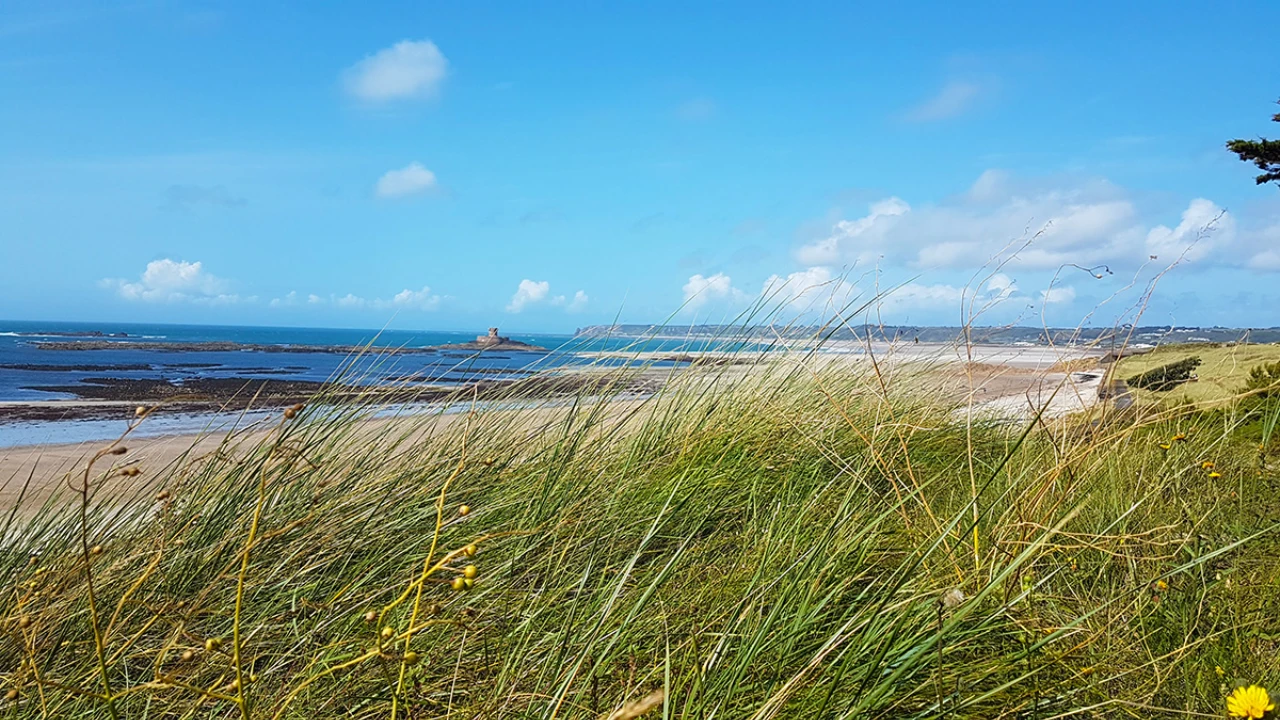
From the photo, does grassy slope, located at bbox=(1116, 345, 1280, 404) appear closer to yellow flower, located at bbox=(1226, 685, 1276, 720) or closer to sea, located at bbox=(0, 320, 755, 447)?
sea, located at bbox=(0, 320, 755, 447)

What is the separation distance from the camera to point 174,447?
10938mm

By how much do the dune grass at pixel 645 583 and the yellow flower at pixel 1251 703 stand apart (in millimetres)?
126

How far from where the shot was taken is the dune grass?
137cm

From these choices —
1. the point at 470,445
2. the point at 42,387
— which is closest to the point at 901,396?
the point at 470,445

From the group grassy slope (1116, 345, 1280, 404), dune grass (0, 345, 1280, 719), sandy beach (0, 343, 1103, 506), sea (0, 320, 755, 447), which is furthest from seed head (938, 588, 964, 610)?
grassy slope (1116, 345, 1280, 404)

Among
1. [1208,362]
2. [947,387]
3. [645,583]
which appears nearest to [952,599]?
[645,583]

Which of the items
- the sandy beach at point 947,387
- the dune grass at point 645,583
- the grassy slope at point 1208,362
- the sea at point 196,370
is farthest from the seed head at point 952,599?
the grassy slope at point 1208,362

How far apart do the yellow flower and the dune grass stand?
126 millimetres

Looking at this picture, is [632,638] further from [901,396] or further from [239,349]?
[239,349]

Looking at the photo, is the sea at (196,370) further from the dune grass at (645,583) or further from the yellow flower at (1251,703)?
the yellow flower at (1251,703)

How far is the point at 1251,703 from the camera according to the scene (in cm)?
140

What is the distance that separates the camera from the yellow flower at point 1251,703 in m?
1.39

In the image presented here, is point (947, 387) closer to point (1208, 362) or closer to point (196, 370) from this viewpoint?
point (1208, 362)

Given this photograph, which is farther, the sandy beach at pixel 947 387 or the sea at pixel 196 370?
the sea at pixel 196 370
